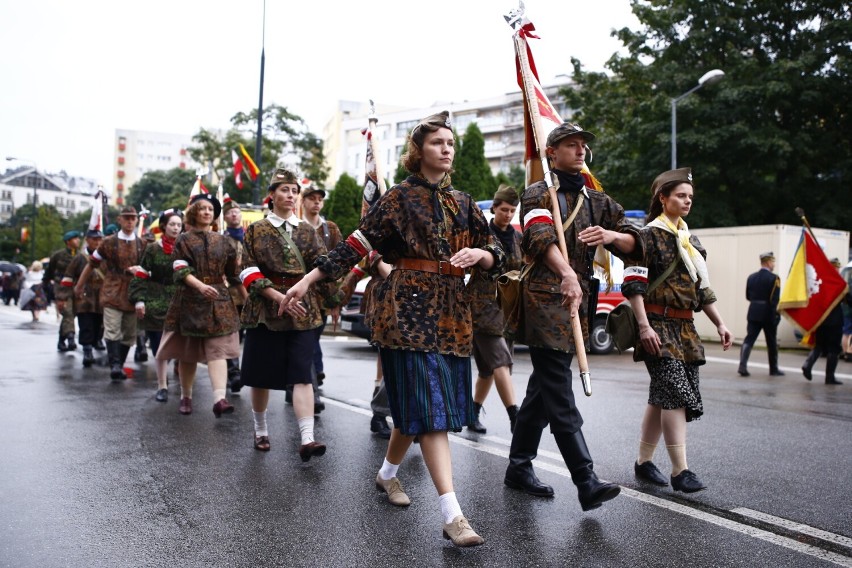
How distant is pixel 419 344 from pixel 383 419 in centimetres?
277

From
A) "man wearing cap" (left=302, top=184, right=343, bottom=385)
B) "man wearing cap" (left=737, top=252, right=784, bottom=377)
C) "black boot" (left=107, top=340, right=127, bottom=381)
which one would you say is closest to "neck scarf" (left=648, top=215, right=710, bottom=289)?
"man wearing cap" (left=302, top=184, right=343, bottom=385)

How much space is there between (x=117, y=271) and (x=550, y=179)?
Result: 24.5ft

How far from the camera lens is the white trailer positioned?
18.6m

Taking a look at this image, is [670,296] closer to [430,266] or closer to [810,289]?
[430,266]

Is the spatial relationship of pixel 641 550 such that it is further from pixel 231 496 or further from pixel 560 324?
pixel 231 496

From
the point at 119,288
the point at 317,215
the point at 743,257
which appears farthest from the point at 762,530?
the point at 743,257

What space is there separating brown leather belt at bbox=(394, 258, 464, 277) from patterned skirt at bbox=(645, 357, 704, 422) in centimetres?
147

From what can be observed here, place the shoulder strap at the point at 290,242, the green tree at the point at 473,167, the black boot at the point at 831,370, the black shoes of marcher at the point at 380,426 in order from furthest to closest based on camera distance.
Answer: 1. the green tree at the point at 473,167
2. the black boot at the point at 831,370
3. the black shoes of marcher at the point at 380,426
4. the shoulder strap at the point at 290,242

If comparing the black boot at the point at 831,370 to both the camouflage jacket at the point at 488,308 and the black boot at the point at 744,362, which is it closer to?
the black boot at the point at 744,362

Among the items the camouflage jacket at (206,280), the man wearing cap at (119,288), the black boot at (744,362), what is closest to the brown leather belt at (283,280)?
the camouflage jacket at (206,280)

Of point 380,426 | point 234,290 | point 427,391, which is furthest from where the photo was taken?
point 234,290

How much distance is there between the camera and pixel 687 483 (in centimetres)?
467

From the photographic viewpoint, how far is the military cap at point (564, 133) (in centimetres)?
444

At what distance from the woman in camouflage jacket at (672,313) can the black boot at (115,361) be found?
23.7 ft
